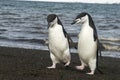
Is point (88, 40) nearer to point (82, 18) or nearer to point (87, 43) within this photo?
point (87, 43)

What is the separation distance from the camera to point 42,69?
28.2ft

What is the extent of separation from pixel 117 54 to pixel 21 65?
5.52 m

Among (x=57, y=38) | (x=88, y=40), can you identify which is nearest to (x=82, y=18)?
(x=88, y=40)

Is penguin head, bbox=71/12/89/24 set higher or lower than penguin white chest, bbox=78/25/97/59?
higher

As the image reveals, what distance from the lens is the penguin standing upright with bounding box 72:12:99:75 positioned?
26.7ft

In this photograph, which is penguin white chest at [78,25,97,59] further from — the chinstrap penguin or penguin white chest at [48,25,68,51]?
penguin white chest at [48,25,68,51]

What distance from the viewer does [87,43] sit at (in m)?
8.21

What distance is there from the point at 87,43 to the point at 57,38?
2.16ft

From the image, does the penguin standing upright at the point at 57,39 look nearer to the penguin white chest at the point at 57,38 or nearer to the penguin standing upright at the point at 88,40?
the penguin white chest at the point at 57,38

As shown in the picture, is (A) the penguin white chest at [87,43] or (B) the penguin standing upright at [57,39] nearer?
(A) the penguin white chest at [87,43]

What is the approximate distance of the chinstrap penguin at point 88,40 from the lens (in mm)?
8148

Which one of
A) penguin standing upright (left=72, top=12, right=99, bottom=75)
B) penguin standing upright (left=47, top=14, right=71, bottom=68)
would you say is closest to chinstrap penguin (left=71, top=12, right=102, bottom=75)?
penguin standing upright (left=72, top=12, right=99, bottom=75)

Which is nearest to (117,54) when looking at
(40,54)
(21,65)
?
(40,54)

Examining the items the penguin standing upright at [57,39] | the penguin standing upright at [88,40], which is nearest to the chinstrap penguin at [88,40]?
the penguin standing upright at [88,40]
